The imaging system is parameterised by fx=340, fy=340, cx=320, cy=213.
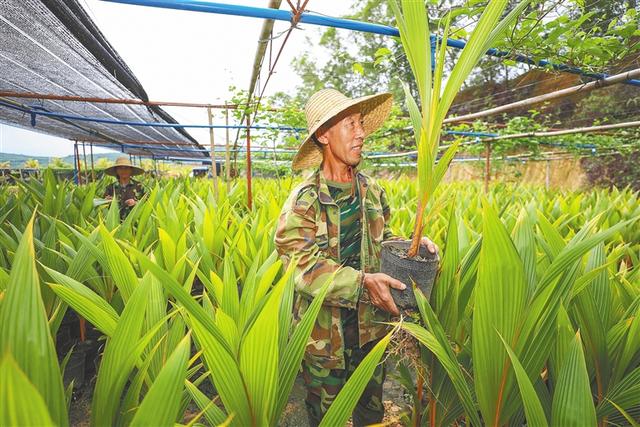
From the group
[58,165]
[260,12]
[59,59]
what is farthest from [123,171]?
[58,165]

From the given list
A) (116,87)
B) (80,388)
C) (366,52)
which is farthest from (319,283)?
(366,52)

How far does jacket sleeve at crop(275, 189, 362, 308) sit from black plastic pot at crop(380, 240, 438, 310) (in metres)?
0.12

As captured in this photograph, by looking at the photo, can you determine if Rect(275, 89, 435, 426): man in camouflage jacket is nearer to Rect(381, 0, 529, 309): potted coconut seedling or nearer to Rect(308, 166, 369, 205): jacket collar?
Rect(308, 166, 369, 205): jacket collar

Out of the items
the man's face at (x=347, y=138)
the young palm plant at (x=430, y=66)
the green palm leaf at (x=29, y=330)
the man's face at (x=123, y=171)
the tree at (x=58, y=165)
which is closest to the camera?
the green palm leaf at (x=29, y=330)

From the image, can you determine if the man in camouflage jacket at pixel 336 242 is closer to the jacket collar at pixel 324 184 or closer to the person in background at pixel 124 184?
the jacket collar at pixel 324 184

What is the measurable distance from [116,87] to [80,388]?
325cm

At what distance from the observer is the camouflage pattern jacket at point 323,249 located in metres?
0.99

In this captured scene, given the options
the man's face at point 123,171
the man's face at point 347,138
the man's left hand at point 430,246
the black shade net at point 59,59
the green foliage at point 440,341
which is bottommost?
the green foliage at point 440,341

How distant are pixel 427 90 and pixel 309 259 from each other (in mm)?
543

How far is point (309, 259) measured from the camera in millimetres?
→ 986

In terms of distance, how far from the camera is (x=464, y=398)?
708 mm

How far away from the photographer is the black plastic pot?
777mm

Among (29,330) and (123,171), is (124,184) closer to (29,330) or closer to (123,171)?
(123,171)

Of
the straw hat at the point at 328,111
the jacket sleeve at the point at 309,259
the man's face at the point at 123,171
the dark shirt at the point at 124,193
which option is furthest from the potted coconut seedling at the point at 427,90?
the man's face at the point at 123,171
